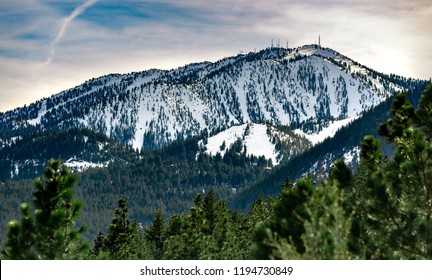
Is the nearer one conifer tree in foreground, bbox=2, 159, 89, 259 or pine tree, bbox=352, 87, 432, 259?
pine tree, bbox=352, 87, 432, 259

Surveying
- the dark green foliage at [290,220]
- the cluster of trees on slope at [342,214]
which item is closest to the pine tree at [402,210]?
the cluster of trees on slope at [342,214]

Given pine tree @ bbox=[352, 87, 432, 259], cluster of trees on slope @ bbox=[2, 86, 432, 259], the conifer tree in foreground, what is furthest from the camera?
the conifer tree in foreground

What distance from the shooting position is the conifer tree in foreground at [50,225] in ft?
76.4

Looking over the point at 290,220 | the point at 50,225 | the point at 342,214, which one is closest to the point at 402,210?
the point at 290,220

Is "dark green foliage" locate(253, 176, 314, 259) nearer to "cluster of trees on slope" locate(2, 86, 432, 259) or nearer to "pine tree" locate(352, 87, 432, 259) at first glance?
"cluster of trees on slope" locate(2, 86, 432, 259)

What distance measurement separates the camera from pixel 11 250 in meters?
22.9

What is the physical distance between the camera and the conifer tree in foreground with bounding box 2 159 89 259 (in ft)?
76.4

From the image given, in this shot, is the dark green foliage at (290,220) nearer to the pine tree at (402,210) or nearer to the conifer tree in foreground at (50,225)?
the pine tree at (402,210)

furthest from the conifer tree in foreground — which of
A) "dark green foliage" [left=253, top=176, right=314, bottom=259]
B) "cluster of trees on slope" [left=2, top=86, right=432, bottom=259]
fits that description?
"dark green foliage" [left=253, top=176, right=314, bottom=259]

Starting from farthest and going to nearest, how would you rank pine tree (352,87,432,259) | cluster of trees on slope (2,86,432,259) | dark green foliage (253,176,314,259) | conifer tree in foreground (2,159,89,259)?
conifer tree in foreground (2,159,89,259)
pine tree (352,87,432,259)
dark green foliage (253,176,314,259)
cluster of trees on slope (2,86,432,259)

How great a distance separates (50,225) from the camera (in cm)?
2598

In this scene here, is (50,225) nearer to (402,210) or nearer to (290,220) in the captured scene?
(402,210)

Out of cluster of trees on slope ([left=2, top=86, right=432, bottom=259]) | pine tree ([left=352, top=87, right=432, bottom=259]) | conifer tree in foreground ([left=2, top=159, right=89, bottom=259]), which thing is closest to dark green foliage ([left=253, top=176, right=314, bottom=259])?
cluster of trees on slope ([left=2, top=86, right=432, bottom=259])
